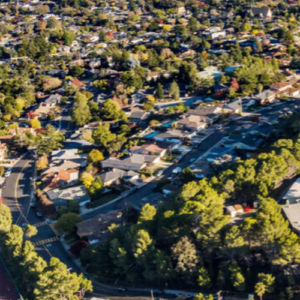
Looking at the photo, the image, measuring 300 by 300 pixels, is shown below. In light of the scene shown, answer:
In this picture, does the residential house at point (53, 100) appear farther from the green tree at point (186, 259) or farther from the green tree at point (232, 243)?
the green tree at point (232, 243)

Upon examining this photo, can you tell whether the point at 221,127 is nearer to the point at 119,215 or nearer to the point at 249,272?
the point at 119,215

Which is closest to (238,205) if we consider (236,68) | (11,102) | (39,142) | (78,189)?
(78,189)

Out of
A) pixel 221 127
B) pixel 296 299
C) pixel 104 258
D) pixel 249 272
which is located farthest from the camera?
pixel 221 127

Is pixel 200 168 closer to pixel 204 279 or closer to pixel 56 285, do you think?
pixel 204 279

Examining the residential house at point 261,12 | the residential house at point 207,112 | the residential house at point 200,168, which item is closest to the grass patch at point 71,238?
the residential house at point 200,168

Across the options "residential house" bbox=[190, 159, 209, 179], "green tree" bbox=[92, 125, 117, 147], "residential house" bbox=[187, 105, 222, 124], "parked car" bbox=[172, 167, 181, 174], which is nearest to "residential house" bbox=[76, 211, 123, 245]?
"residential house" bbox=[190, 159, 209, 179]

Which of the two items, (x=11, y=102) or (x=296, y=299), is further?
(x=11, y=102)

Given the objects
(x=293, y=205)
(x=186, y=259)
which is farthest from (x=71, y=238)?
(x=293, y=205)
